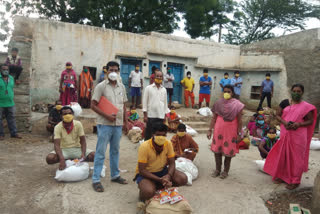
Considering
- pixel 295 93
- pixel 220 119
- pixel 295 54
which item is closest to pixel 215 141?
pixel 220 119

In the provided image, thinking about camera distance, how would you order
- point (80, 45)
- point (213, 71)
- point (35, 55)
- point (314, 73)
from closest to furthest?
1. point (35, 55)
2. point (80, 45)
3. point (314, 73)
4. point (213, 71)

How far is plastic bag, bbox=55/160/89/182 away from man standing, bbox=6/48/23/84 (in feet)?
13.3

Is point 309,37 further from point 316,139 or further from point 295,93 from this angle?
point 295,93

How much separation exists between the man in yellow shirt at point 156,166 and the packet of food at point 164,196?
0.25 ft

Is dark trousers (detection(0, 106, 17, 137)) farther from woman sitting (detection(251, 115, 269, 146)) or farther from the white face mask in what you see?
woman sitting (detection(251, 115, 269, 146))

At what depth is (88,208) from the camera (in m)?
3.06

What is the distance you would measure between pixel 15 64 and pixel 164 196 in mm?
5852

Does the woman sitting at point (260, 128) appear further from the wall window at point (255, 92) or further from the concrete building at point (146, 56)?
the wall window at point (255, 92)

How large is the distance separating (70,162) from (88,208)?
3.45ft

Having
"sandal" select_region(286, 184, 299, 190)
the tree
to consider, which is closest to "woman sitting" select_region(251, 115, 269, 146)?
"sandal" select_region(286, 184, 299, 190)

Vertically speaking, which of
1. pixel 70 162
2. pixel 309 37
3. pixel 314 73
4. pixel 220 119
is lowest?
pixel 70 162

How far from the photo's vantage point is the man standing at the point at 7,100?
606 centimetres

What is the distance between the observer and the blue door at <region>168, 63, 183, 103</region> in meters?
12.0

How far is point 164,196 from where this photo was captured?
2.86 meters
